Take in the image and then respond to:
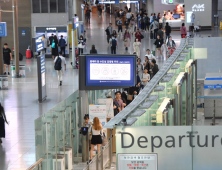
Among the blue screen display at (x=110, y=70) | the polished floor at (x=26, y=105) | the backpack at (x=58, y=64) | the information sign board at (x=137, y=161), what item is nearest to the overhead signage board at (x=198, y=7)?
the polished floor at (x=26, y=105)

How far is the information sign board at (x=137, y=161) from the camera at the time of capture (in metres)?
4.53

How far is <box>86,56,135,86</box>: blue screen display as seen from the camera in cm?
1268

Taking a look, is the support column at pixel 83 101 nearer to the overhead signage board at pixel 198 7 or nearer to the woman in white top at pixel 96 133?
the woman in white top at pixel 96 133

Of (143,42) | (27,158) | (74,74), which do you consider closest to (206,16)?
(143,42)

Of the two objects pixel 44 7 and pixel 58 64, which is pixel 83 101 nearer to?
pixel 58 64

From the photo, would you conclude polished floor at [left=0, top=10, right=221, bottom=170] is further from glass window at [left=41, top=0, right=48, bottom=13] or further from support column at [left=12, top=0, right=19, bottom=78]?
glass window at [left=41, top=0, right=48, bottom=13]

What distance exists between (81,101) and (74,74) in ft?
39.6

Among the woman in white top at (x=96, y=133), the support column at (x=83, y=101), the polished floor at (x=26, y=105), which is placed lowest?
the polished floor at (x=26, y=105)

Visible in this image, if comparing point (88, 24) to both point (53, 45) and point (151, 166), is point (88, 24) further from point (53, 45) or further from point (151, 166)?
point (151, 166)

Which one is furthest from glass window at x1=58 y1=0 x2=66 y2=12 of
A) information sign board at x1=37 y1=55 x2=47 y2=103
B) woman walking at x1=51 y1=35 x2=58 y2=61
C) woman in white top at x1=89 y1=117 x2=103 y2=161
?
woman in white top at x1=89 y1=117 x2=103 y2=161

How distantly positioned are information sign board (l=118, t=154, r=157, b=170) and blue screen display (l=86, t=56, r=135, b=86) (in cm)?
815

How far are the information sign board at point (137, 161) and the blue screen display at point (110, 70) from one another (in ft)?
26.8

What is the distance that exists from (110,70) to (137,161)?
8.43 metres

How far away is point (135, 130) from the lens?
4.62 metres
